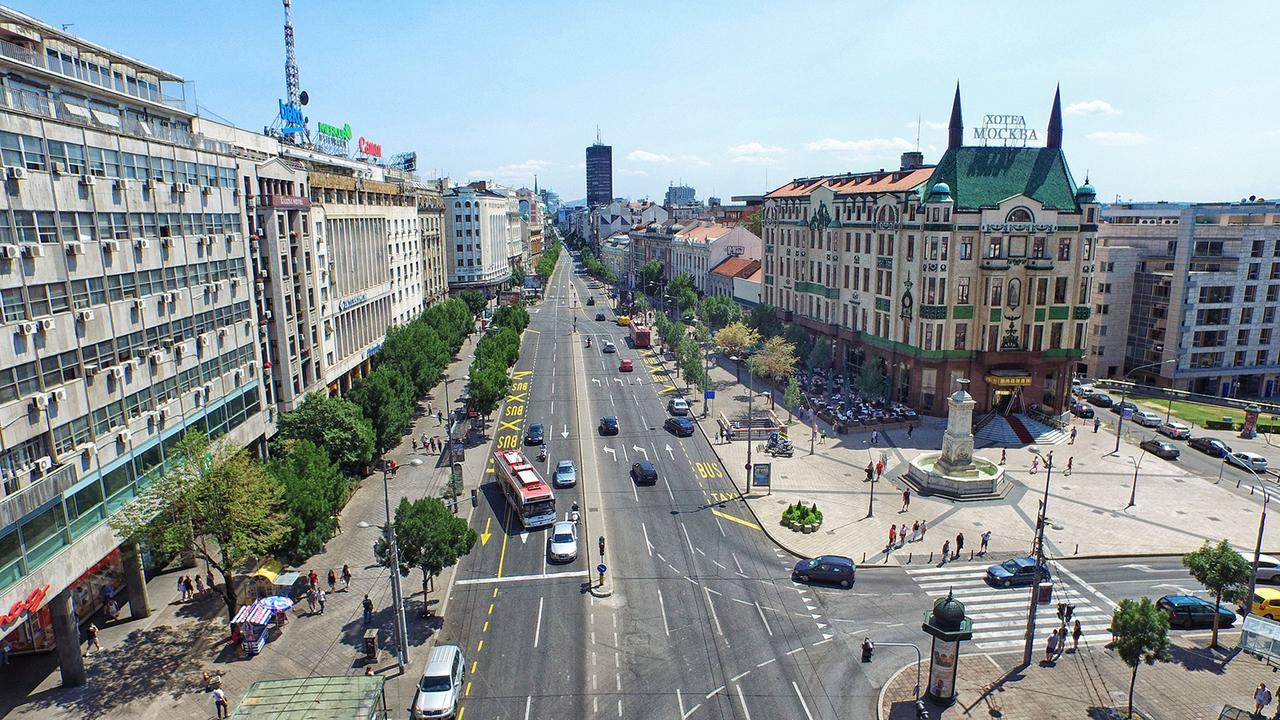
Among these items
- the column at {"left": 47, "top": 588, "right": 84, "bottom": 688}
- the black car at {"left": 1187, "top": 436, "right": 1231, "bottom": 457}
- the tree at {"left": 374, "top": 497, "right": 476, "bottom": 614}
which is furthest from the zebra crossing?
the column at {"left": 47, "top": 588, "right": 84, "bottom": 688}

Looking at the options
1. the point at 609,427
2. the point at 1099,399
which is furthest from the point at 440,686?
the point at 1099,399

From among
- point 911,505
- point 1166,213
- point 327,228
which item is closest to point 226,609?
point 327,228

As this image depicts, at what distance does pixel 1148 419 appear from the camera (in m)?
78.8

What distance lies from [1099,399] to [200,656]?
93294mm

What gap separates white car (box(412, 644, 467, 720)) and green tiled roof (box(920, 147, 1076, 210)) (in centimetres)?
6685

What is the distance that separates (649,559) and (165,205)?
36313 mm

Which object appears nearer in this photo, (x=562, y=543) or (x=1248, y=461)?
(x=562, y=543)

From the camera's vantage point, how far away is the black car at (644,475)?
61.6 m

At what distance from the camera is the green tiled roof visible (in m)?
78.4

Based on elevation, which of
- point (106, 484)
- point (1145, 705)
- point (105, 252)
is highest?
point (105, 252)

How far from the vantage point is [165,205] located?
145 ft

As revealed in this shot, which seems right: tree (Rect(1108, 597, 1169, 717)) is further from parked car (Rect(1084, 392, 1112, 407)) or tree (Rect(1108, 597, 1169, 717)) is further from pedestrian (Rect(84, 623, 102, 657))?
parked car (Rect(1084, 392, 1112, 407))

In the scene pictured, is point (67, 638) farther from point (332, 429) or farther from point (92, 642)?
point (332, 429)

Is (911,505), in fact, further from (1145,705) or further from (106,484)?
(106,484)
